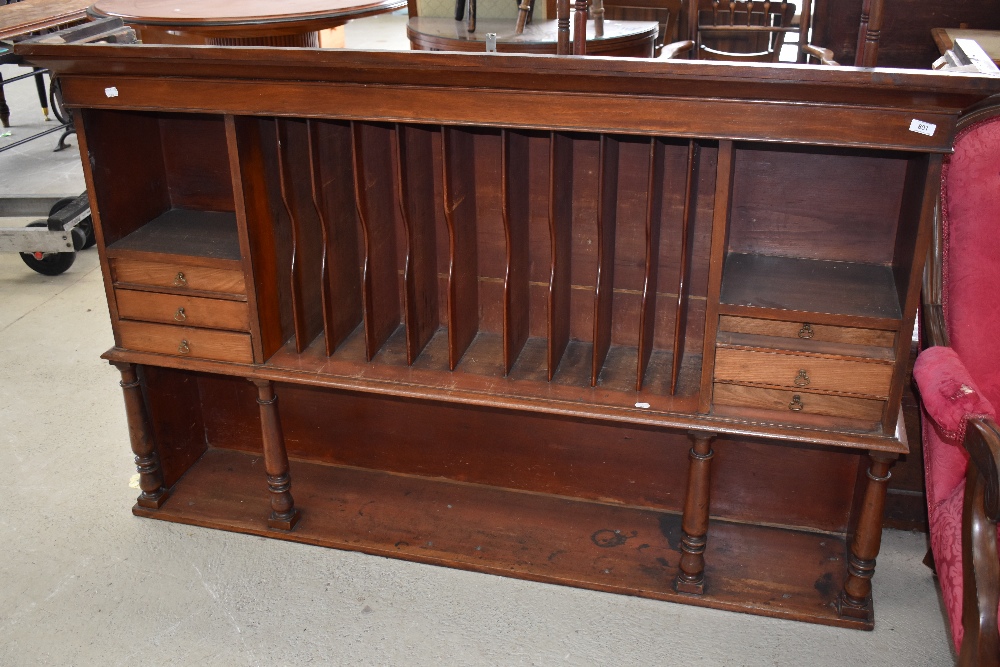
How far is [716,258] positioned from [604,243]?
0.29 metres

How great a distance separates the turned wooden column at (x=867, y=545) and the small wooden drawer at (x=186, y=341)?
1531 millimetres

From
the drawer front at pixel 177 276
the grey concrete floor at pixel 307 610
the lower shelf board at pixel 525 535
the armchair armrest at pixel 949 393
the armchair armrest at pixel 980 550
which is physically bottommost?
the grey concrete floor at pixel 307 610

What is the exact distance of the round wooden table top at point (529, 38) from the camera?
11.9 ft

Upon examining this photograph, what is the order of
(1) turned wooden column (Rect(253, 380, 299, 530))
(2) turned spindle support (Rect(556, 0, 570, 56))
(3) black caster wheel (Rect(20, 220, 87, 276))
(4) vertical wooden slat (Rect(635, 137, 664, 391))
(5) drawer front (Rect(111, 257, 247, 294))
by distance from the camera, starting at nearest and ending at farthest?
1. (2) turned spindle support (Rect(556, 0, 570, 56))
2. (4) vertical wooden slat (Rect(635, 137, 664, 391))
3. (5) drawer front (Rect(111, 257, 247, 294))
4. (1) turned wooden column (Rect(253, 380, 299, 530))
5. (3) black caster wheel (Rect(20, 220, 87, 276))

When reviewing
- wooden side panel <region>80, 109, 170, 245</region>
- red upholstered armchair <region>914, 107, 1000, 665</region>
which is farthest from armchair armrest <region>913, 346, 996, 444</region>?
wooden side panel <region>80, 109, 170, 245</region>

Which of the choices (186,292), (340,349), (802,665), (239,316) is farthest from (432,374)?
(802,665)

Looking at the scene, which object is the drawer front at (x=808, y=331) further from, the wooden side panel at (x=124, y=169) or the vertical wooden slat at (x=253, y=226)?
the wooden side panel at (x=124, y=169)

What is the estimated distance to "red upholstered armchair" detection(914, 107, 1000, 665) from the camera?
1.82 m

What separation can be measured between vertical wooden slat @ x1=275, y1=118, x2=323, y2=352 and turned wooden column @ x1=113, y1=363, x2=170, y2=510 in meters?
0.53

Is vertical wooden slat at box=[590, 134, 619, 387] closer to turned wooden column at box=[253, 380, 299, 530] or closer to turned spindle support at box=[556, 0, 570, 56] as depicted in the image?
turned spindle support at box=[556, 0, 570, 56]

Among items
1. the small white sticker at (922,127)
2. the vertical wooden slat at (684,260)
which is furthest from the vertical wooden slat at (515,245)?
Answer: the small white sticker at (922,127)

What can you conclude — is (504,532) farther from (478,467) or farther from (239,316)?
(239,316)

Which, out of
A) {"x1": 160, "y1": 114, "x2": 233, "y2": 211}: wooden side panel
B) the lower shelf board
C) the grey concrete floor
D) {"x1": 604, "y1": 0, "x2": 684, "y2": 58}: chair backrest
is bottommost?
the grey concrete floor

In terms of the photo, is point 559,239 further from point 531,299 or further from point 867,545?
point 867,545
